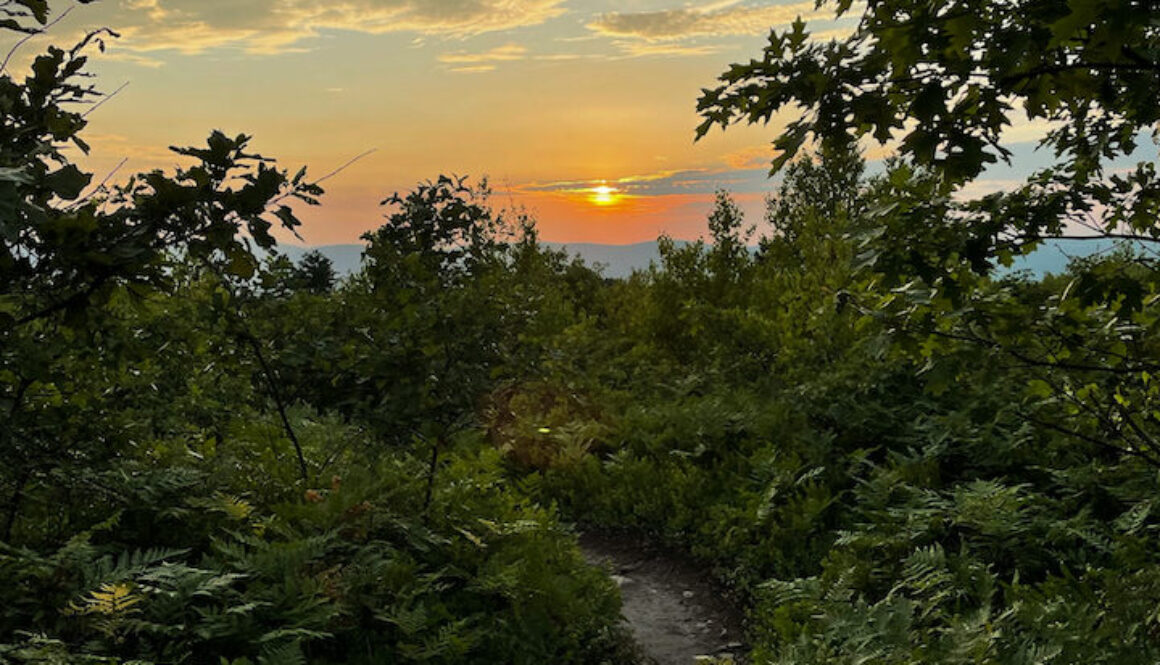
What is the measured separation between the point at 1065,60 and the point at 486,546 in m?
5.05

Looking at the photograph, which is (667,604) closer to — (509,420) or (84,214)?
(509,420)

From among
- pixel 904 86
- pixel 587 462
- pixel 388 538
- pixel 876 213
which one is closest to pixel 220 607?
pixel 388 538

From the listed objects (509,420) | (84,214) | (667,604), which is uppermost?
(84,214)

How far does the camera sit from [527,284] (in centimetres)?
712

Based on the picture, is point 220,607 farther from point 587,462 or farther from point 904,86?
point 587,462

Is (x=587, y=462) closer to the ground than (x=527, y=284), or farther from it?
closer to the ground

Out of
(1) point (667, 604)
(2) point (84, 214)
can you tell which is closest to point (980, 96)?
(2) point (84, 214)

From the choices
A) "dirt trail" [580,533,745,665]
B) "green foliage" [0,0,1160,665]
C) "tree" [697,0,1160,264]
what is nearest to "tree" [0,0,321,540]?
"green foliage" [0,0,1160,665]

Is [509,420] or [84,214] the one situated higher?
[84,214]

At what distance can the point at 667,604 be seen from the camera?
26.4 feet

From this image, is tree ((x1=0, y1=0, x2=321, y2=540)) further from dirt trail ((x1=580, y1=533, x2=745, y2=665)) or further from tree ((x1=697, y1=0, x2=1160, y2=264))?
dirt trail ((x1=580, y1=533, x2=745, y2=665))

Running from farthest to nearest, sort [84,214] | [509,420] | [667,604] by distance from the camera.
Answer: [509,420], [667,604], [84,214]

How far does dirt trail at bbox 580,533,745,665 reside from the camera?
7047 mm

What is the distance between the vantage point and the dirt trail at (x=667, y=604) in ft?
23.1
